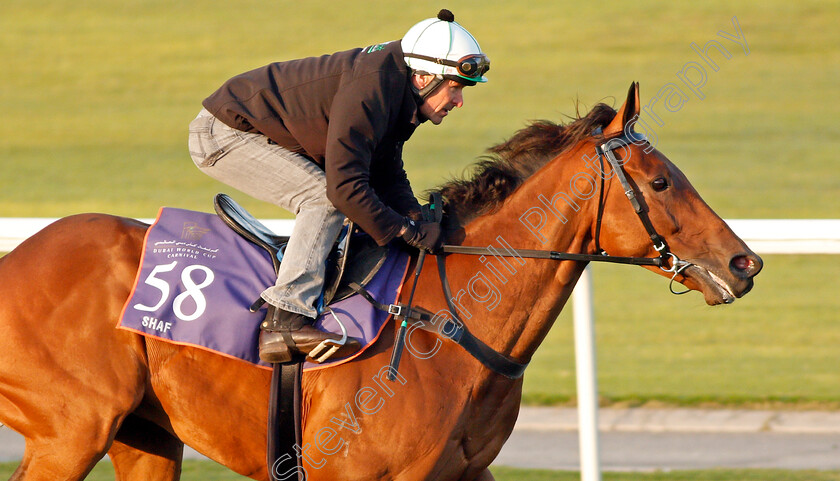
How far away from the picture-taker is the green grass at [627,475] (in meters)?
4.90

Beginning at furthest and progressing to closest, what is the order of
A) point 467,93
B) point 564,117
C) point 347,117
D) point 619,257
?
point 467,93
point 564,117
point 619,257
point 347,117

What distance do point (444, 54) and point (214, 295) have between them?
3.63 ft

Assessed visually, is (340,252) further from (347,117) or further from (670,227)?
(670,227)

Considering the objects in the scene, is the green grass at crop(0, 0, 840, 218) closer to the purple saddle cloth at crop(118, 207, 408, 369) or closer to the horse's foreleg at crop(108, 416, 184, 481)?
the horse's foreleg at crop(108, 416, 184, 481)

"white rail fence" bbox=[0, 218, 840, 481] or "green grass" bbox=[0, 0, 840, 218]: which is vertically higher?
"green grass" bbox=[0, 0, 840, 218]

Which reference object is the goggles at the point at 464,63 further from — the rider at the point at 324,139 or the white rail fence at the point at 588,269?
the white rail fence at the point at 588,269

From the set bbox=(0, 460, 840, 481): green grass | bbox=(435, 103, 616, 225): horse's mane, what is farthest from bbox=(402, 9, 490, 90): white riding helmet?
bbox=(0, 460, 840, 481): green grass

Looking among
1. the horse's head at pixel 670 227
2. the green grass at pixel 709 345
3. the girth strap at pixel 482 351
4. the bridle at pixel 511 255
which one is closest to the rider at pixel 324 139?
the bridle at pixel 511 255

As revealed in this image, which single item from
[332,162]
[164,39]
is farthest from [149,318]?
[164,39]

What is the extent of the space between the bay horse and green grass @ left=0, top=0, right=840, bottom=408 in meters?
3.13

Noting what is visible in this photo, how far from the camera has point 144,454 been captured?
377cm

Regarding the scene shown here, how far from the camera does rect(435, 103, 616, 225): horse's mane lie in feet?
11.5

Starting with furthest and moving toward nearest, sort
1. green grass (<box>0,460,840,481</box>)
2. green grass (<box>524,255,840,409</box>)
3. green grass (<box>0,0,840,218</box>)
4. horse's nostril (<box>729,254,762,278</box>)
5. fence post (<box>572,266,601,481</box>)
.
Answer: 1. green grass (<box>0,0,840,218</box>)
2. green grass (<box>524,255,840,409</box>)
3. green grass (<box>0,460,840,481</box>)
4. fence post (<box>572,266,601,481</box>)
5. horse's nostril (<box>729,254,762,278</box>)

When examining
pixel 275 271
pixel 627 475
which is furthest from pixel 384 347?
pixel 627 475
